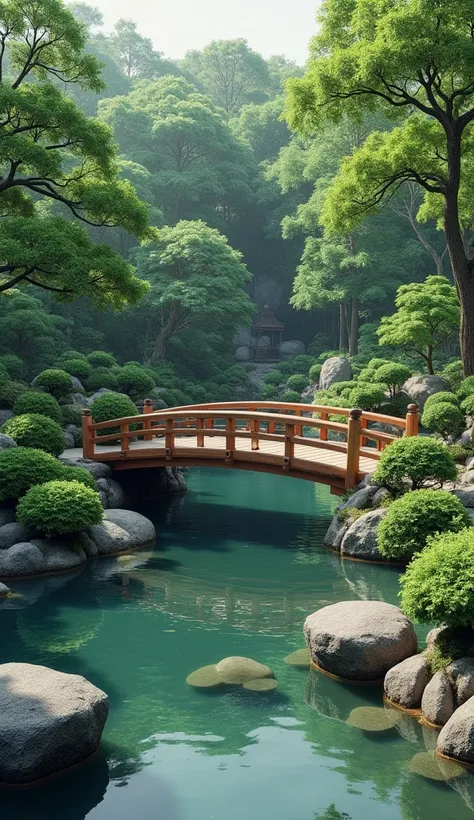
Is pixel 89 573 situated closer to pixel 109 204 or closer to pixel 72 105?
pixel 109 204

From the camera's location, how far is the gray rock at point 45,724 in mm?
6406

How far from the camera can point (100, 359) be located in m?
25.6

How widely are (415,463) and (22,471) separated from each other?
257 inches

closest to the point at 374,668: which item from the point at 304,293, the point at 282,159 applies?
the point at 304,293

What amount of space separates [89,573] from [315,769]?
6572 millimetres

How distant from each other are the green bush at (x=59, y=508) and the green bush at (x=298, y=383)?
73.5 feet

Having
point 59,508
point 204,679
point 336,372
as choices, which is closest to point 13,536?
point 59,508

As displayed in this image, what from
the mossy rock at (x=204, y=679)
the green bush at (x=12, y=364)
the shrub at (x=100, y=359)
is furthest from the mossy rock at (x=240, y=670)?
the shrub at (x=100, y=359)

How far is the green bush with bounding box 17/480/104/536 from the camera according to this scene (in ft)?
40.7

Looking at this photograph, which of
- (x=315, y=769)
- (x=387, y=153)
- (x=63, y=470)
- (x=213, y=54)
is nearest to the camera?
(x=315, y=769)

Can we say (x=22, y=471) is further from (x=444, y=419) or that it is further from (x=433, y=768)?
(x=433, y=768)

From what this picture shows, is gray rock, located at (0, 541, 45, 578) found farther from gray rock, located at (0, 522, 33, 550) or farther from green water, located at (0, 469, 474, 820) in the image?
green water, located at (0, 469, 474, 820)

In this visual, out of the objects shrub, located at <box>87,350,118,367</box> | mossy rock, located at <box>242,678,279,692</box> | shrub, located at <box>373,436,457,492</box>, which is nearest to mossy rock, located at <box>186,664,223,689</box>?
mossy rock, located at <box>242,678,279,692</box>

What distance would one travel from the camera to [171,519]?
16.8 meters
